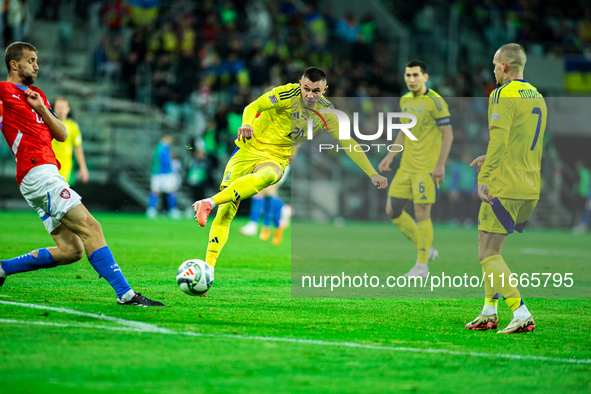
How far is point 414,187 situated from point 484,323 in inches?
166

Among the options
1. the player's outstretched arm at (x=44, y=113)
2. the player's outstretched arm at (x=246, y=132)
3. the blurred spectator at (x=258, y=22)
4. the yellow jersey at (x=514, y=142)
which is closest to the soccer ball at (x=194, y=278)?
the player's outstretched arm at (x=246, y=132)

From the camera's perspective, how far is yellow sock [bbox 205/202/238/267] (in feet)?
25.8

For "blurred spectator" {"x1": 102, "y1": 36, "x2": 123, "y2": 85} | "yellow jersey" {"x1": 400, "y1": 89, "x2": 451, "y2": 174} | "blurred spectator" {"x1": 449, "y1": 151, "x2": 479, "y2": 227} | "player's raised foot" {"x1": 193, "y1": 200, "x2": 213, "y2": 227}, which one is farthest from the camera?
"blurred spectator" {"x1": 449, "y1": 151, "x2": 479, "y2": 227}

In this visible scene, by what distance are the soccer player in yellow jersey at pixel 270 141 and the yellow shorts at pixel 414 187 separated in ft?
7.54

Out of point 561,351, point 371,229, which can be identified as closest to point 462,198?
point 371,229

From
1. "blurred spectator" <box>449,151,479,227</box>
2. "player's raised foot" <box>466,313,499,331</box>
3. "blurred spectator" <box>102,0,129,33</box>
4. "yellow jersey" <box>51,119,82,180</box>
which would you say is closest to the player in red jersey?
"player's raised foot" <box>466,313,499,331</box>

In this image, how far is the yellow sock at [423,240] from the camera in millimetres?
10680

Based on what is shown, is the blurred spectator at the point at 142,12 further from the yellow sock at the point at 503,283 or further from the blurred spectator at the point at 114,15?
the yellow sock at the point at 503,283

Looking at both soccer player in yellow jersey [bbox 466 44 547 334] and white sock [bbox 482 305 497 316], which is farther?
white sock [bbox 482 305 497 316]

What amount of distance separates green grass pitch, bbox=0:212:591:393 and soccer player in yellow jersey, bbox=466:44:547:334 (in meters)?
→ 0.36

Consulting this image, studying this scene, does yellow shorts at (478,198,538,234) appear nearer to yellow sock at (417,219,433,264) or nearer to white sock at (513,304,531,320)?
white sock at (513,304,531,320)

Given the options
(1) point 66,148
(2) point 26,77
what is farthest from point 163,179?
(2) point 26,77

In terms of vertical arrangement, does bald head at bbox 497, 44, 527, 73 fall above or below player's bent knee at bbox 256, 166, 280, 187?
above

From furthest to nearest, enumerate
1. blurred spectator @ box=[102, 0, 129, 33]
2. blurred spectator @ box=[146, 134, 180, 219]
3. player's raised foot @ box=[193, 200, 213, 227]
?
blurred spectator @ box=[102, 0, 129, 33] → blurred spectator @ box=[146, 134, 180, 219] → player's raised foot @ box=[193, 200, 213, 227]
